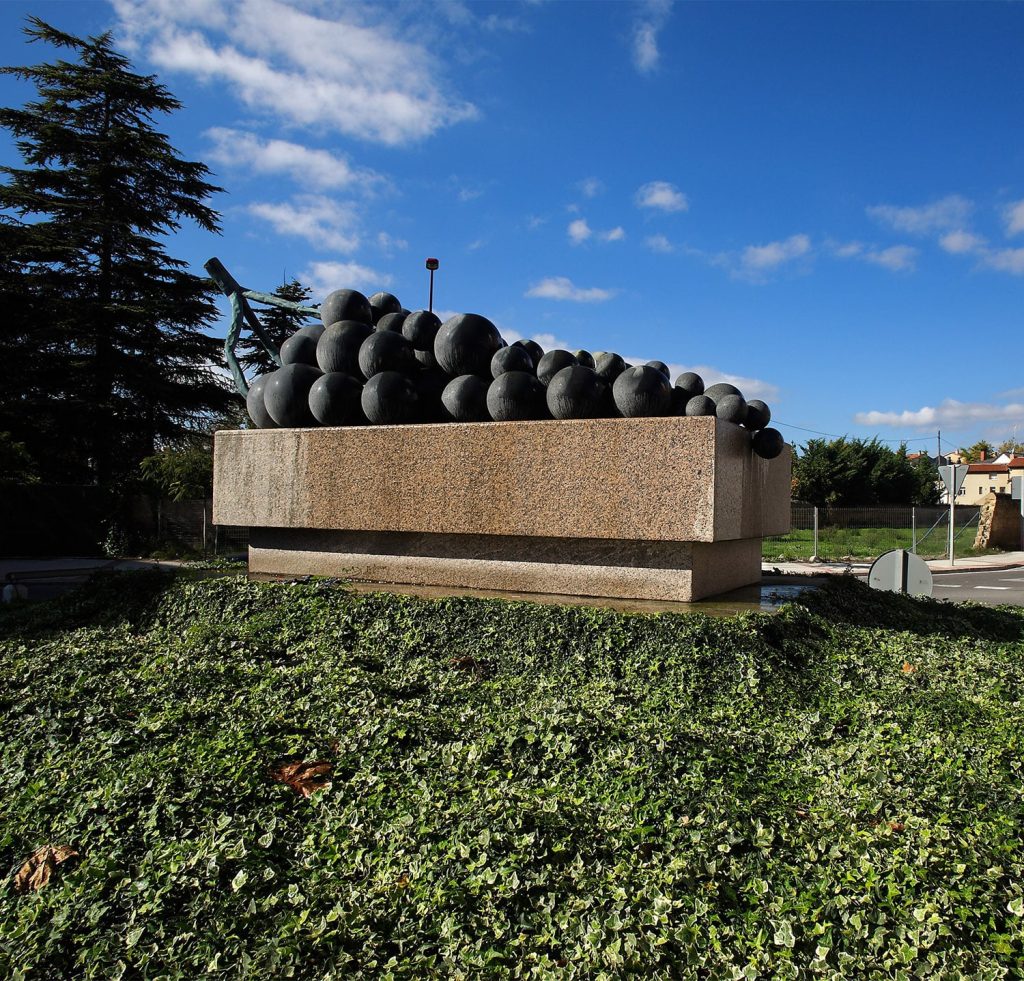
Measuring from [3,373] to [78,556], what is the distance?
585 cm

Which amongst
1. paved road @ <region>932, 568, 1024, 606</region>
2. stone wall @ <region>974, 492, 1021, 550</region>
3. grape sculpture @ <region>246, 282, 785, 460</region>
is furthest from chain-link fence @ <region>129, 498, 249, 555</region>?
stone wall @ <region>974, 492, 1021, 550</region>

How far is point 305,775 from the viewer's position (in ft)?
11.4

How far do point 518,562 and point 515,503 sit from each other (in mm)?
498

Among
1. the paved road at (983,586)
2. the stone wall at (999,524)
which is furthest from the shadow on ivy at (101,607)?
the stone wall at (999,524)

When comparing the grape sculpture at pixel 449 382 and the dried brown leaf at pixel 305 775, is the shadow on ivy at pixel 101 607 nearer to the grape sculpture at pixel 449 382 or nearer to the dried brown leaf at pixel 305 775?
the grape sculpture at pixel 449 382

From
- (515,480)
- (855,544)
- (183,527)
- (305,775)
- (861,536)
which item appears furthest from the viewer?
(861,536)

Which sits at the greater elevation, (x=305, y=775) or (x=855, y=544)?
(x=855, y=544)

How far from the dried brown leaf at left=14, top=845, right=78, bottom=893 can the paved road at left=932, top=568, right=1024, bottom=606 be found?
12.7m

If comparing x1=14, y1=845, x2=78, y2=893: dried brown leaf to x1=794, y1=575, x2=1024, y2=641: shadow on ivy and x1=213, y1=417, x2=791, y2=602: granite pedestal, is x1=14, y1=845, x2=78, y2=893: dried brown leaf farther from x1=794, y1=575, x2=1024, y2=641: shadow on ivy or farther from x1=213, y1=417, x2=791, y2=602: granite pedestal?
x1=794, y1=575, x2=1024, y2=641: shadow on ivy

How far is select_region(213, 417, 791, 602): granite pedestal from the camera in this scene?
559cm

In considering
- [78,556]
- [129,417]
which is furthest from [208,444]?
[78,556]

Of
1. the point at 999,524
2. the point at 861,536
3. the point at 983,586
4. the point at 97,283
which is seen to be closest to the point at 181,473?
the point at 97,283

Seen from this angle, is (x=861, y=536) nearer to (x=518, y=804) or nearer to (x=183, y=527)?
(x=183, y=527)

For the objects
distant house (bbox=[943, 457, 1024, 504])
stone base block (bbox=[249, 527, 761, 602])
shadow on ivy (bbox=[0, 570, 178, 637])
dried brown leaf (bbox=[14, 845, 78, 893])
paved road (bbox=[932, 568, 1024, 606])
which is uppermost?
distant house (bbox=[943, 457, 1024, 504])
